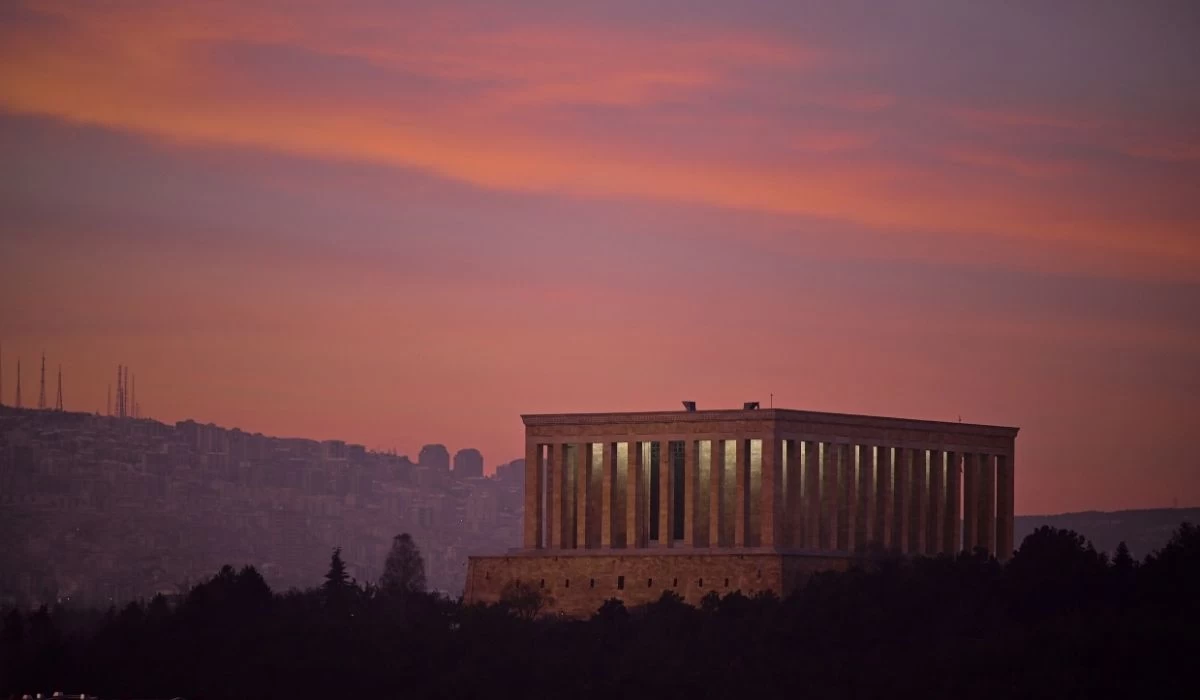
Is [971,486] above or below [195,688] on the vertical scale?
above

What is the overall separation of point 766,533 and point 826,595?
6192 millimetres

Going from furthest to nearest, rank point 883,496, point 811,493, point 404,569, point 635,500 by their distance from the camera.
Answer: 1. point 404,569
2. point 883,496
3. point 635,500
4. point 811,493

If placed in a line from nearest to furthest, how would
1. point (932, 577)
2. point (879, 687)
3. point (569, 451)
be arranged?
point (879, 687) → point (932, 577) → point (569, 451)

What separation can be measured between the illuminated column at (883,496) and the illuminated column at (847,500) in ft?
3.82

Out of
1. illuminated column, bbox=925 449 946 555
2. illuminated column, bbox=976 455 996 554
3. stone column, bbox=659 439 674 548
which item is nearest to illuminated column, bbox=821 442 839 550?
illuminated column, bbox=925 449 946 555

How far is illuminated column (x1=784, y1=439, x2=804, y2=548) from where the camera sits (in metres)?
116

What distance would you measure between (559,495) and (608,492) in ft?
9.59

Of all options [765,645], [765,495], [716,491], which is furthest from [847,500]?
[765,645]

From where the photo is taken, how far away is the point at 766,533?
115 m

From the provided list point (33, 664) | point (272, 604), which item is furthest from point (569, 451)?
point (33, 664)

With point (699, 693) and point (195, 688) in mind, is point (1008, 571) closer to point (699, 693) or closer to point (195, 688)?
point (699, 693)

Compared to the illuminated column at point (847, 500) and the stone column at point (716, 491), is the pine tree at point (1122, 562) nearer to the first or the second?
the illuminated column at point (847, 500)

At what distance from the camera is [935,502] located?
12194 cm

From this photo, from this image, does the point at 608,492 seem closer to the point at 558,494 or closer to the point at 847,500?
the point at 558,494
